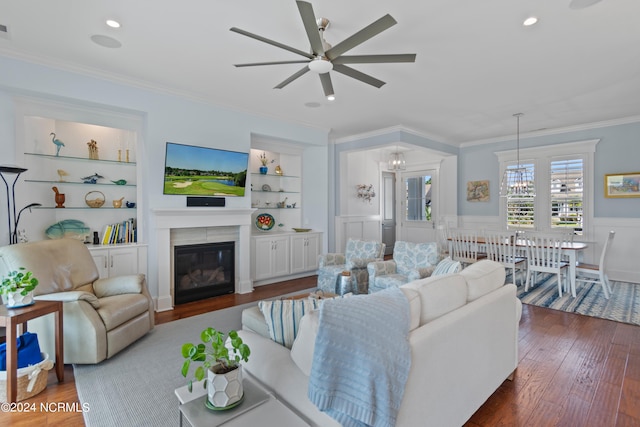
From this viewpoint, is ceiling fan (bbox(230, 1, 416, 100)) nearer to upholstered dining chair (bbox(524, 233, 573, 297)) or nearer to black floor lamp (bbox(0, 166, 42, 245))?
black floor lamp (bbox(0, 166, 42, 245))

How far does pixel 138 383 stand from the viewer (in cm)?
245

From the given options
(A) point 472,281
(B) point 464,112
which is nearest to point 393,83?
(B) point 464,112

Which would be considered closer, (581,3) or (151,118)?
(581,3)

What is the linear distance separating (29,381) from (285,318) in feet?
6.59

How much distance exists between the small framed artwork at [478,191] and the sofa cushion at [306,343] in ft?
22.0

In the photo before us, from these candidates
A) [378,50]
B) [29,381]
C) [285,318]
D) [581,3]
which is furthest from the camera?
[378,50]

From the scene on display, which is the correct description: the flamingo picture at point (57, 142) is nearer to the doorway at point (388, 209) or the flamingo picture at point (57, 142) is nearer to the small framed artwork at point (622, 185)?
the doorway at point (388, 209)

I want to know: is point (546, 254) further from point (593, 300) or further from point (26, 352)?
point (26, 352)

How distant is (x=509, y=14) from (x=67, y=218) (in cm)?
517

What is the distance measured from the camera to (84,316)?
2.63 meters

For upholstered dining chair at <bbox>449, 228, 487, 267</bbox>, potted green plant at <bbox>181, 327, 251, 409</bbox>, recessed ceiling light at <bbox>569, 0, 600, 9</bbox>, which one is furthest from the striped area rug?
potted green plant at <bbox>181, 327, 251, 409</bbox>

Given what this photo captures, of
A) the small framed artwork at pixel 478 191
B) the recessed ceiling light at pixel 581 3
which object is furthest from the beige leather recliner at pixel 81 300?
the small framed artwork at pixel 478 191

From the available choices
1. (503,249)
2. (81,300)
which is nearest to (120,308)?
(81,300)

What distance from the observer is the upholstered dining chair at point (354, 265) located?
429 centimetres
